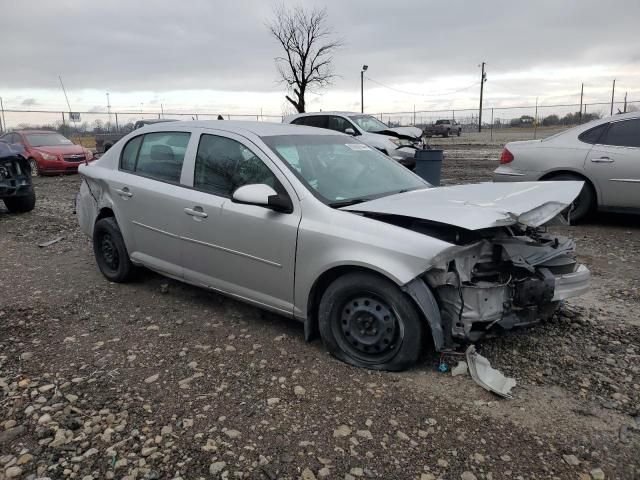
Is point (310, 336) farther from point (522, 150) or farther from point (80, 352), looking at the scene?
point (522, 150)

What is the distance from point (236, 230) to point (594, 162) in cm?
532

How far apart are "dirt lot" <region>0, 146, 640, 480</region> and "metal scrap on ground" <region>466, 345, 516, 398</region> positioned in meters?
0.06

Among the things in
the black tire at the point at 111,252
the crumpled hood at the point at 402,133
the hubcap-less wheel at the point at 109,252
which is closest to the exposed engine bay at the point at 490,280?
the black tire at the point at 111,252

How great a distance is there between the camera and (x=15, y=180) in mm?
9039

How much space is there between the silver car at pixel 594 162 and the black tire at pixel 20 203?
836cm

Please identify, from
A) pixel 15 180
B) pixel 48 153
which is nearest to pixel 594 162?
pixel 15 180

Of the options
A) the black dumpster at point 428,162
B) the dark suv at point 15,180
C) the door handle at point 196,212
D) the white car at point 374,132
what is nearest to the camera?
the door handle at point 196,212

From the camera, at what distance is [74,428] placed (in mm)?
2754

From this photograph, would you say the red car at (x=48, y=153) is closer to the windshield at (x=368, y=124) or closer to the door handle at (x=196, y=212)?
the windshield at (x=368, y=124)

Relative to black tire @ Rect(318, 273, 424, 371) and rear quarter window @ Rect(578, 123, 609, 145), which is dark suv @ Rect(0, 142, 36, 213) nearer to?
black tire @ Rect(318, 273, 424, 371)

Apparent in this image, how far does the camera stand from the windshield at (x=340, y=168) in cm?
365

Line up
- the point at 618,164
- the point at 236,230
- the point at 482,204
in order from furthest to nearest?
the point at 618,164
the point at 236,230
the point at 482,204

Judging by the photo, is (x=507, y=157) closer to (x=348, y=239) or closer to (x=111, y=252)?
→ (x=348, y=239)

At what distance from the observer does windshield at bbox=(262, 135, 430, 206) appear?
365 cm
